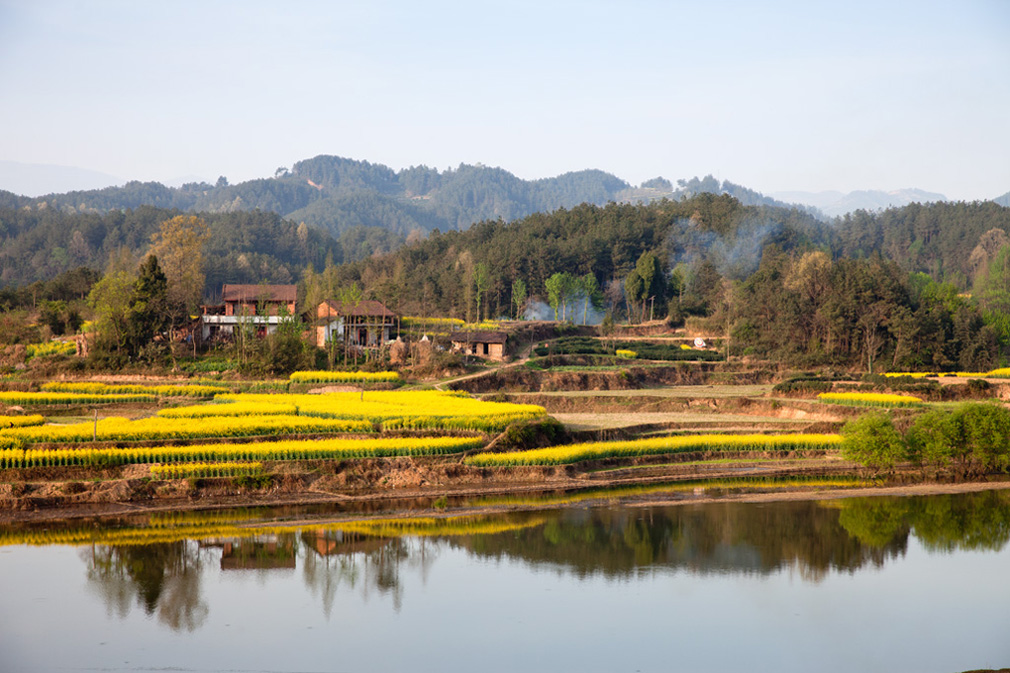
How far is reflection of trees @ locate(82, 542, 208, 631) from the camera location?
1753 centimetres

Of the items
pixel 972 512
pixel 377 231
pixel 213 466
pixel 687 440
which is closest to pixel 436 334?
pixel 687 440

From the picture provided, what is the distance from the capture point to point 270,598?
18.5 m

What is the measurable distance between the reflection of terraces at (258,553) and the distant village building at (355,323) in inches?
1234

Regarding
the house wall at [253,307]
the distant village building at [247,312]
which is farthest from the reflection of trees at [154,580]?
the house wall at [253,307]

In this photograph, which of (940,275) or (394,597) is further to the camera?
(940,275)

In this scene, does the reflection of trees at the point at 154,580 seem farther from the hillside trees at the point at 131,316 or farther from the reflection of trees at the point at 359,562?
the hillside trees at the point at 131,316

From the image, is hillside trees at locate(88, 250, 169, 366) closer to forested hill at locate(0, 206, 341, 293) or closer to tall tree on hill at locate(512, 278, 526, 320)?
tall tree on hill at locate(512, 278, 526, 320)

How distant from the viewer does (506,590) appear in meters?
19.2

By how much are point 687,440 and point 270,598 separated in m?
19.6

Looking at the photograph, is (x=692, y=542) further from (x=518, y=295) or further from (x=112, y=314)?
(x=518, y=295)

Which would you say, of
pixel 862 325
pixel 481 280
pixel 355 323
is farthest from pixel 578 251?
pixel 355 323

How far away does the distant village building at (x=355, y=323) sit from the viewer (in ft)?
178

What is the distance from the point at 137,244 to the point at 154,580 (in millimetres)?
130449

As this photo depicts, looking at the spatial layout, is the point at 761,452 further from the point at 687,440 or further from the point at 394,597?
the point at 394,597
